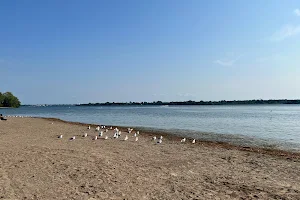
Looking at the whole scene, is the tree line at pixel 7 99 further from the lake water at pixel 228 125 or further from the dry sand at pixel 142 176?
the dry sand at pixel 142 176

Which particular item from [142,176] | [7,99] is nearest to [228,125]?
[142,176]

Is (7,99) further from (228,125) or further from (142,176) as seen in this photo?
(142,176)

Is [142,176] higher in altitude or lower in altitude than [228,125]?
higher

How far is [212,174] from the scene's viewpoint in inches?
408

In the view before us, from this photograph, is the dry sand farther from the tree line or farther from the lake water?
the tree line

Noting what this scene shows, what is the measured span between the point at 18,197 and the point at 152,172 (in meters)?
4.74

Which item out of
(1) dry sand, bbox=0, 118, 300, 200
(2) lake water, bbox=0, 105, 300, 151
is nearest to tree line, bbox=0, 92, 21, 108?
(2) lake water, bbox=0, 105, 300, 151

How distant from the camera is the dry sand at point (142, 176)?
7.93m

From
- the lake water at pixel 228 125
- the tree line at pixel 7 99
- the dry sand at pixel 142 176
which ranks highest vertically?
the tree line at pixel 7 99

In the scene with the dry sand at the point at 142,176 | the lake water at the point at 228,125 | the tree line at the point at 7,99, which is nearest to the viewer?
the dry sand at the point at 142,176

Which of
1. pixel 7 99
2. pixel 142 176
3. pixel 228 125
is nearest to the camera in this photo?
pixel 142 176

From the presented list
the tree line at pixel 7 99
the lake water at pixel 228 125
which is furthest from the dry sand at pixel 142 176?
the tree line at pixel 7 99

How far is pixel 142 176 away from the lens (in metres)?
9.76

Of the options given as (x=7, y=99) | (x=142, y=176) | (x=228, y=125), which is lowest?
(x=228, y=125)
